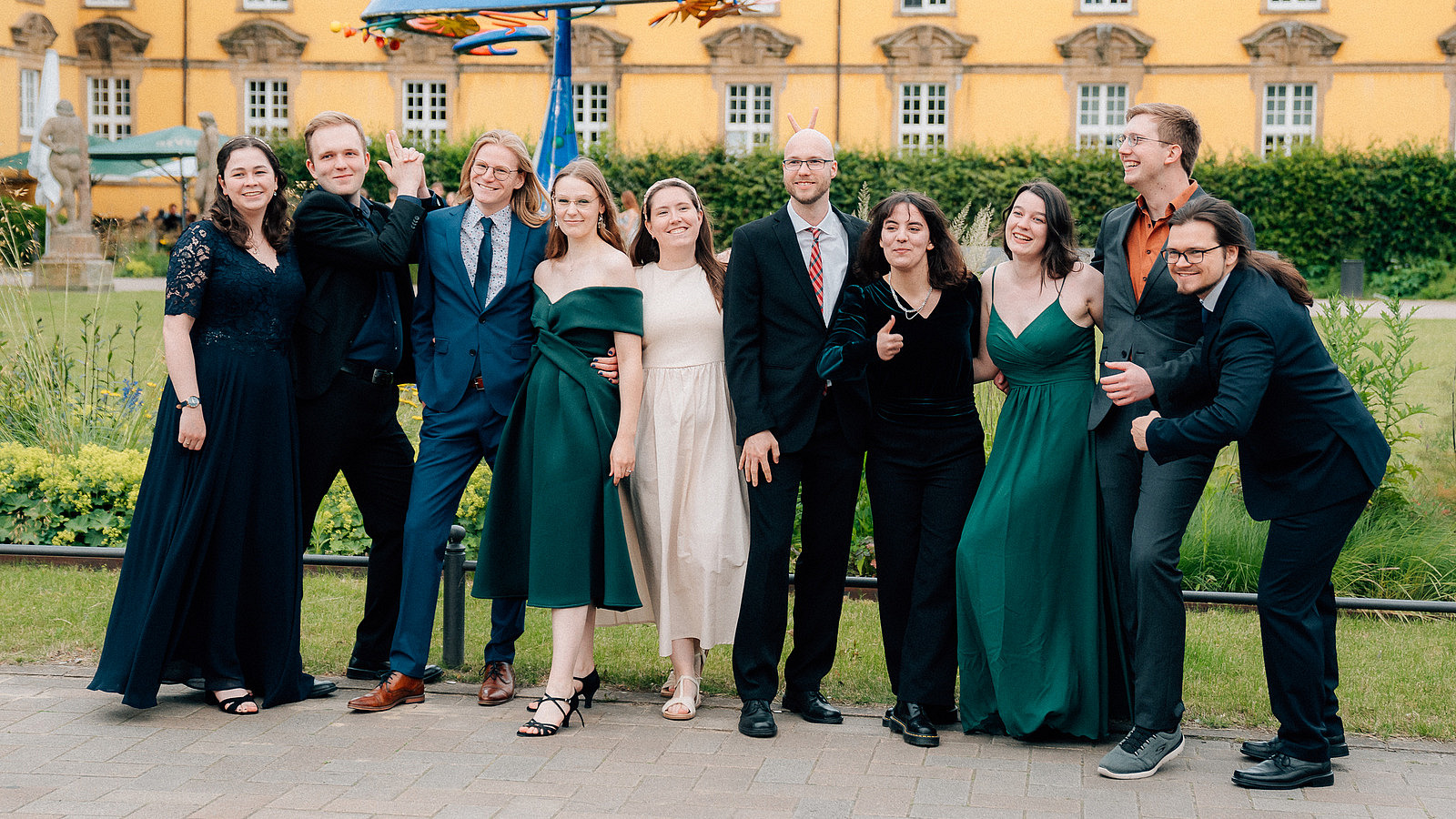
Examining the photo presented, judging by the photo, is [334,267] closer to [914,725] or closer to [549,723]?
[549,723]

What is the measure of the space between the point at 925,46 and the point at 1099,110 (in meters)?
4.86

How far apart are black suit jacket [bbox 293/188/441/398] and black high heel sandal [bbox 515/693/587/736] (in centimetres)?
151

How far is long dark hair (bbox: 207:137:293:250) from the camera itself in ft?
16.4

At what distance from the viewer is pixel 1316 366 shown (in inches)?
167

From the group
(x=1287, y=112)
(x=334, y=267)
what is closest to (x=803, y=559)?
(x=334, y=267)

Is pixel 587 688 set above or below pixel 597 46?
below

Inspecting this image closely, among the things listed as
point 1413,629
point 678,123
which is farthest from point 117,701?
point 678,123

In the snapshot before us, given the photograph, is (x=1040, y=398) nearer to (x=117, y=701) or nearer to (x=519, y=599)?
(x=519, y=599)

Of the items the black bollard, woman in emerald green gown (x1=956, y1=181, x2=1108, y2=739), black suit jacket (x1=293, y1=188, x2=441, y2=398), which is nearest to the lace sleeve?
black suit jacket (x1=293, y1=188, x2=441, y2=398)

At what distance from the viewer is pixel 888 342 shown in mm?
4695

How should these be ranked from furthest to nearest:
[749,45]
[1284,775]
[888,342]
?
[749,45], [888,342], [1284,775]

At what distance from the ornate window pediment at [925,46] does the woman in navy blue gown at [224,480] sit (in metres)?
30.7

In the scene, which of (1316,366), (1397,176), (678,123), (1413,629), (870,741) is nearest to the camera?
(1316,366)

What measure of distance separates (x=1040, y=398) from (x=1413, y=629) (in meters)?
2.57
